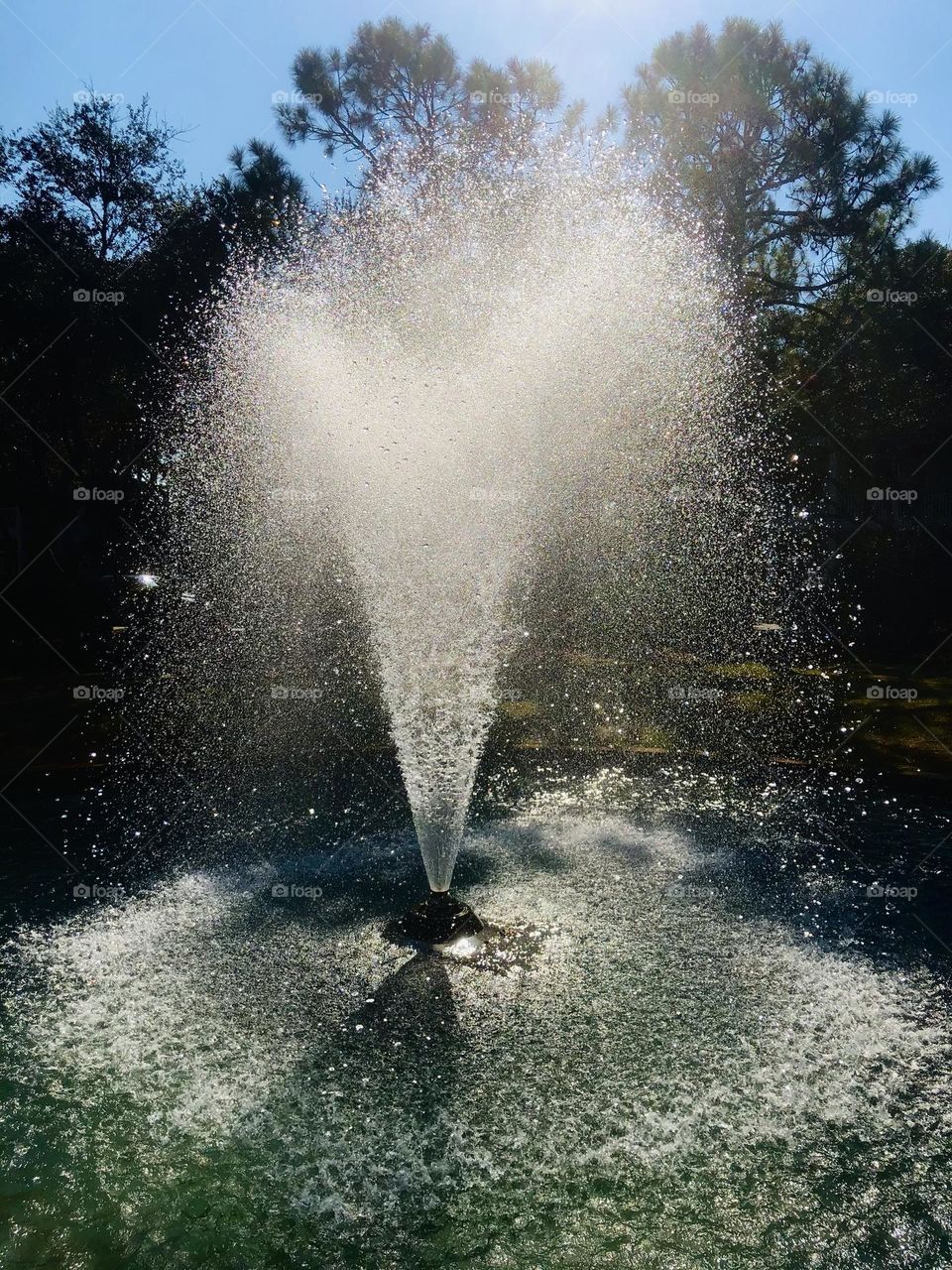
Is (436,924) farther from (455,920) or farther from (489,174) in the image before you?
(489,174)

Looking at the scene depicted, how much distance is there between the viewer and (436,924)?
17.5ft

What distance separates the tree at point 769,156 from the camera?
20.3 metres

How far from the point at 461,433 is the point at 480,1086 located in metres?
8.70

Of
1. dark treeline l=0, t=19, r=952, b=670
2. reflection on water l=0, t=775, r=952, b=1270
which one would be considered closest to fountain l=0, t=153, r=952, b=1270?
reflection on water l=0, t=775, r=952, b=1270

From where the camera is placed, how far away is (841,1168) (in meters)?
3.36

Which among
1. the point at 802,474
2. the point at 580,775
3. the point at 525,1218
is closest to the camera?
the point at 525,1218

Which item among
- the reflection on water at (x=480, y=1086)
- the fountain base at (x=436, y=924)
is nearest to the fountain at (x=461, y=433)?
the fountain base at (x=436, y=924)

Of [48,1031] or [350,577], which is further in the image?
[350,577]

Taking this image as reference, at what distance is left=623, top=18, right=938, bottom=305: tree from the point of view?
20.3m

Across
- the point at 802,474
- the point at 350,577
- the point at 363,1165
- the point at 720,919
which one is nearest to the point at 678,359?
the point at 802,474

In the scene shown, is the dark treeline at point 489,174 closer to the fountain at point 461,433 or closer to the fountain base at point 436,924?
the fountain at point 461,433

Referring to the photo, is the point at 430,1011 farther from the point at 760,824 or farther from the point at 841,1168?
the point at 760,824

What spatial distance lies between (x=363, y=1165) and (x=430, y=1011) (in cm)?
114

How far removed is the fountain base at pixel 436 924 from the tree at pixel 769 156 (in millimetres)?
17259
